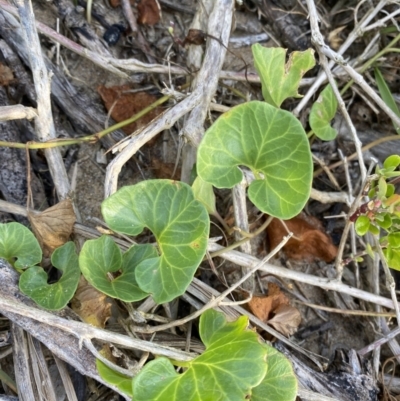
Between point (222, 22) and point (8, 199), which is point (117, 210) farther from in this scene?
point (222, 22)

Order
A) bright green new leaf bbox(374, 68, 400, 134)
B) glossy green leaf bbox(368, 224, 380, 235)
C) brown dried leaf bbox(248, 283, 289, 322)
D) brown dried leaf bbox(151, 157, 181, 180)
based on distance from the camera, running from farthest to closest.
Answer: bright green new leaf bbox(374, 68, 400, 134), brown dried leaf bbox(151, 157, 181, 180), brown dried leaf bbox(248, 283, 289, 322), glossy green leaf bbox(368, 224, 380, 235)

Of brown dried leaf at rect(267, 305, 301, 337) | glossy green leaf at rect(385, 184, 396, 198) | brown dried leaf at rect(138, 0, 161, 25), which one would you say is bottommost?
brown dried leaf at rect(267, 305, 301, 337)

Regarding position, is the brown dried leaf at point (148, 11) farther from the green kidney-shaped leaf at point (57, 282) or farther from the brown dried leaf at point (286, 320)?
the brown dried leaf at point (286, 320)

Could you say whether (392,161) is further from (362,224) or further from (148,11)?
(148,11)

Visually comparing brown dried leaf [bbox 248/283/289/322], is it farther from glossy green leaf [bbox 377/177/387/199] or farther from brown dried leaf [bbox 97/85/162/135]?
brown dried leaf [bbox 97/85/162/135]

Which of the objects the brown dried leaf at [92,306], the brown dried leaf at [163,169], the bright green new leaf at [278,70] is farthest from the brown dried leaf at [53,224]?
the bright green new leaf at [278,70]

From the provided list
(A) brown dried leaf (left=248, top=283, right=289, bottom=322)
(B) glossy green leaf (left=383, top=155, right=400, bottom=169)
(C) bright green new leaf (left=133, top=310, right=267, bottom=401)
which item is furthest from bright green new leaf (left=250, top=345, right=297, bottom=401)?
(B) glossy green leaf (left=383, top=155, right=400, bottom=169)

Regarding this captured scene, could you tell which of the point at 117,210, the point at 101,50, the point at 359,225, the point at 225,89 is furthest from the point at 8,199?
the point at 359,225

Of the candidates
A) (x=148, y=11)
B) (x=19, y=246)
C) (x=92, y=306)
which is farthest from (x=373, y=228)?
(x=148, y=11)

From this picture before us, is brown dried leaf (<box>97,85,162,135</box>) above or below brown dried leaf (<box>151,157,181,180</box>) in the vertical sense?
above
